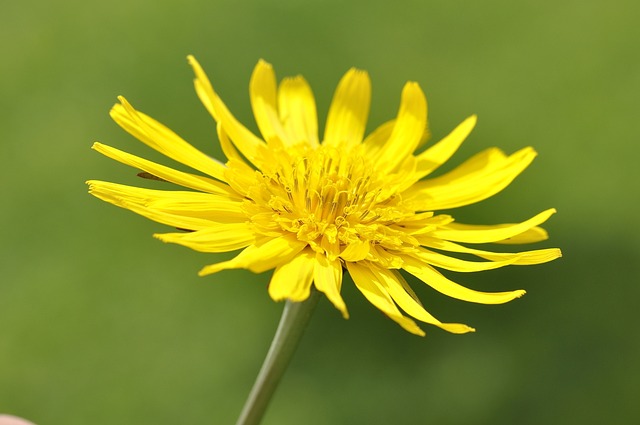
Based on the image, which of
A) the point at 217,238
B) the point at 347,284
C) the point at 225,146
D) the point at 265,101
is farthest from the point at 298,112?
the point at 347,284

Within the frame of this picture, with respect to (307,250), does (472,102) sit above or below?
above

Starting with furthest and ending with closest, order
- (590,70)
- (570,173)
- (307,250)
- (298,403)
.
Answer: (590,70) → (570,173) → (298,403) → (307,250)

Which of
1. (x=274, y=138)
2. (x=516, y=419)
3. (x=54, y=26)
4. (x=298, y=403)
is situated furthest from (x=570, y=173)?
(x=54, y=26)

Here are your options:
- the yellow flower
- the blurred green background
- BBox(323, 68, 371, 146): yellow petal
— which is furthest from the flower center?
the blurred green background

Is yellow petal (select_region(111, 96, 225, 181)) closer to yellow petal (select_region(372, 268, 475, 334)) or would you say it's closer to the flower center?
the flower center

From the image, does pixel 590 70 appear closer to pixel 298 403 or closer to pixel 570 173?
pixel 570 173

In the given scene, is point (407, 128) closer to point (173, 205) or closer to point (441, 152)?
point (441, 152)

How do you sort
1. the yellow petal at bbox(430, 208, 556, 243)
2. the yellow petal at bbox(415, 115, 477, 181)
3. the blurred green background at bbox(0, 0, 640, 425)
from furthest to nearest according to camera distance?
the blurred green background at bbox(0, 0, 640, 425)
the yellow petal at bbox(415, 115, 477, 181)
the yellow petal at bbox(430, 208, 556, 243)
